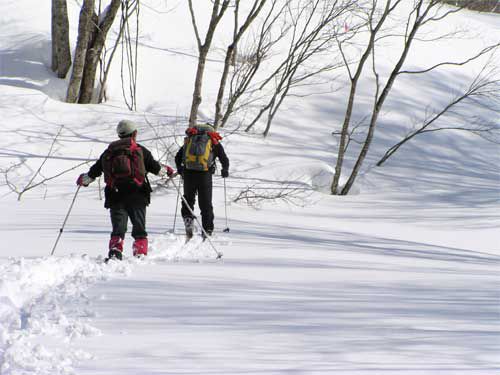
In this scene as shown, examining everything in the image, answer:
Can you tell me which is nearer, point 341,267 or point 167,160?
point 341,267

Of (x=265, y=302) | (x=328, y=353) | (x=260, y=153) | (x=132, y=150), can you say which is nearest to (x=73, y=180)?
(x=260, y=153)

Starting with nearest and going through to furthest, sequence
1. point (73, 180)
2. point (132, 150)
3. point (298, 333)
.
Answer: point (298, 333)
point (132, 150)
point (73, 180)

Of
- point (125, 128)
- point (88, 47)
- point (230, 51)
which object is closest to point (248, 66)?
point (230, 51)

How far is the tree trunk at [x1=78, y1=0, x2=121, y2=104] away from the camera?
16875 mm

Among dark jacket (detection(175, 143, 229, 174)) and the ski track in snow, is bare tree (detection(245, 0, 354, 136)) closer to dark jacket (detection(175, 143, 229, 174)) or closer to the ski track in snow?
dark jacket (detection(175, 143, 229, 174))

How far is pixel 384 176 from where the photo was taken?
1758cm

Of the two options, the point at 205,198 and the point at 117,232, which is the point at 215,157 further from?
the point at 117,232

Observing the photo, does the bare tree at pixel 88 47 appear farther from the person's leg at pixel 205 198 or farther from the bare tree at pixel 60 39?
the person's leg at pixel 205 198

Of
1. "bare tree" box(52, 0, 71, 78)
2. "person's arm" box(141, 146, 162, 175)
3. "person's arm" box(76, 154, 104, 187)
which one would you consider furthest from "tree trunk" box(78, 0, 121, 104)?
"person's arm" box(141, 146, 162, 175)

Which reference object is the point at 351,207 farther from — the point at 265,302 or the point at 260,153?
the point at 265,302

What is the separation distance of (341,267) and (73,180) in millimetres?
8584

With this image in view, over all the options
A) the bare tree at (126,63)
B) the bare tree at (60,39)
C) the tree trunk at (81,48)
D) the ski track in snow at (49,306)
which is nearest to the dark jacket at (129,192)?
the ski track in snow at (49,306)

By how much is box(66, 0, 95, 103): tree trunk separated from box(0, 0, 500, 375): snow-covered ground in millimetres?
669

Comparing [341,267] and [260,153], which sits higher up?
[341,267]
